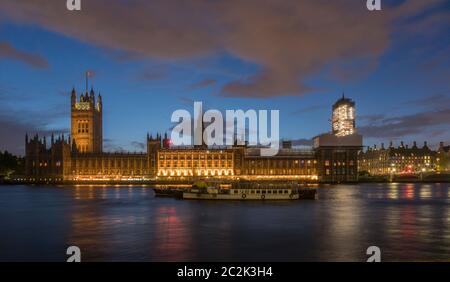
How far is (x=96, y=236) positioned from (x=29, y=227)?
1116 centimetres

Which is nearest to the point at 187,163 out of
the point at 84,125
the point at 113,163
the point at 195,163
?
the point at 195,163

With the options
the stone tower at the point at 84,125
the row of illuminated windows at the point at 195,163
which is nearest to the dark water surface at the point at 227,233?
the row of illuminated windows at the point at 195,163

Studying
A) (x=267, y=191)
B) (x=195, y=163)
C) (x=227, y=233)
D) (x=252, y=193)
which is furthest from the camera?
(x=195, y=163)

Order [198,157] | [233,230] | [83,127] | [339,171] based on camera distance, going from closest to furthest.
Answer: [233,230]
[198,157]
[339,171]
[83,127]

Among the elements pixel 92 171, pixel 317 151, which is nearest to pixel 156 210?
pixel 92 171

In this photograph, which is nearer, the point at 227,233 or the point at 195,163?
the point at 227,233

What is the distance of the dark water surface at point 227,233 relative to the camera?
112 feet

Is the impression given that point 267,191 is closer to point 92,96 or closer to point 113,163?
point 113,163

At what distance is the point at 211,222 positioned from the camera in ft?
167

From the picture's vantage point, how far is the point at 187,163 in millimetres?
173125

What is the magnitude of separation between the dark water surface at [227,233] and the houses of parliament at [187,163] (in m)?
105

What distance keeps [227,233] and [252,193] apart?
123 feet

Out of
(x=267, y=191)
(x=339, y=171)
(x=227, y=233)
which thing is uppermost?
(x=339, y=171)
